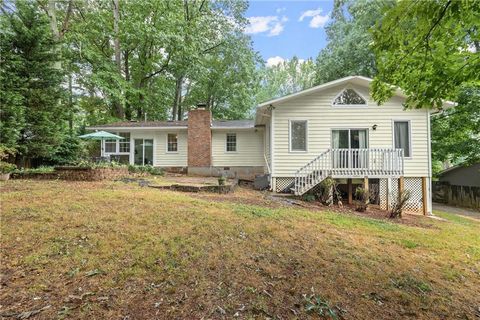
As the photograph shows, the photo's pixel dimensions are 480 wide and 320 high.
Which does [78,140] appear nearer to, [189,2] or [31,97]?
[31,97]

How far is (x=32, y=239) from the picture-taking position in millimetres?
3898

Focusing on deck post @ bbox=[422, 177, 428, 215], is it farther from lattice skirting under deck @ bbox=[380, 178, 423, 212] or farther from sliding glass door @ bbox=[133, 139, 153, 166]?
sliding glass door @ bbox=[133, 139, 153, 166]

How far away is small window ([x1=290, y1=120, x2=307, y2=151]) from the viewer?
11938 mm

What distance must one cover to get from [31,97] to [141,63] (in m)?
14.9

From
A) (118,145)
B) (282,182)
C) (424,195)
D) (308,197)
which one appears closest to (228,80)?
(118,145)

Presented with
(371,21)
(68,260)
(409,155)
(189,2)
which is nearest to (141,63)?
(189,2)

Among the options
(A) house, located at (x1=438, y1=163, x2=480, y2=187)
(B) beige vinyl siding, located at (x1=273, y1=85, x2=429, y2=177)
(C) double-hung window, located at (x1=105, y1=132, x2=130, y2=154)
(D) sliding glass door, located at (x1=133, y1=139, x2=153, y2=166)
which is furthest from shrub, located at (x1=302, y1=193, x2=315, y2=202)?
(A) house, located at (x1=438, y1=163, x2=480, y2=187)

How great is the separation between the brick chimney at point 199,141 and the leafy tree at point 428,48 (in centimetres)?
1185

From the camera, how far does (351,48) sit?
61.1ft

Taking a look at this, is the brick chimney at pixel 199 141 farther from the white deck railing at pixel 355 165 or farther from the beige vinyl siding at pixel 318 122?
the white deck railing at pixel 355 165

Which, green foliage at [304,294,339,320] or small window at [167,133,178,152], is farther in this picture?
small window at [167,133,178,152]

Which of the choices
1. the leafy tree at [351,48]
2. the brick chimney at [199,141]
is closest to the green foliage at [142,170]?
the brick chimney at [199,141]

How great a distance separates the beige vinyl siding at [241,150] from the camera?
1658cm

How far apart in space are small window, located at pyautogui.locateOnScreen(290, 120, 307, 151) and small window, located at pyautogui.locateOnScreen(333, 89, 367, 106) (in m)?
1.75
